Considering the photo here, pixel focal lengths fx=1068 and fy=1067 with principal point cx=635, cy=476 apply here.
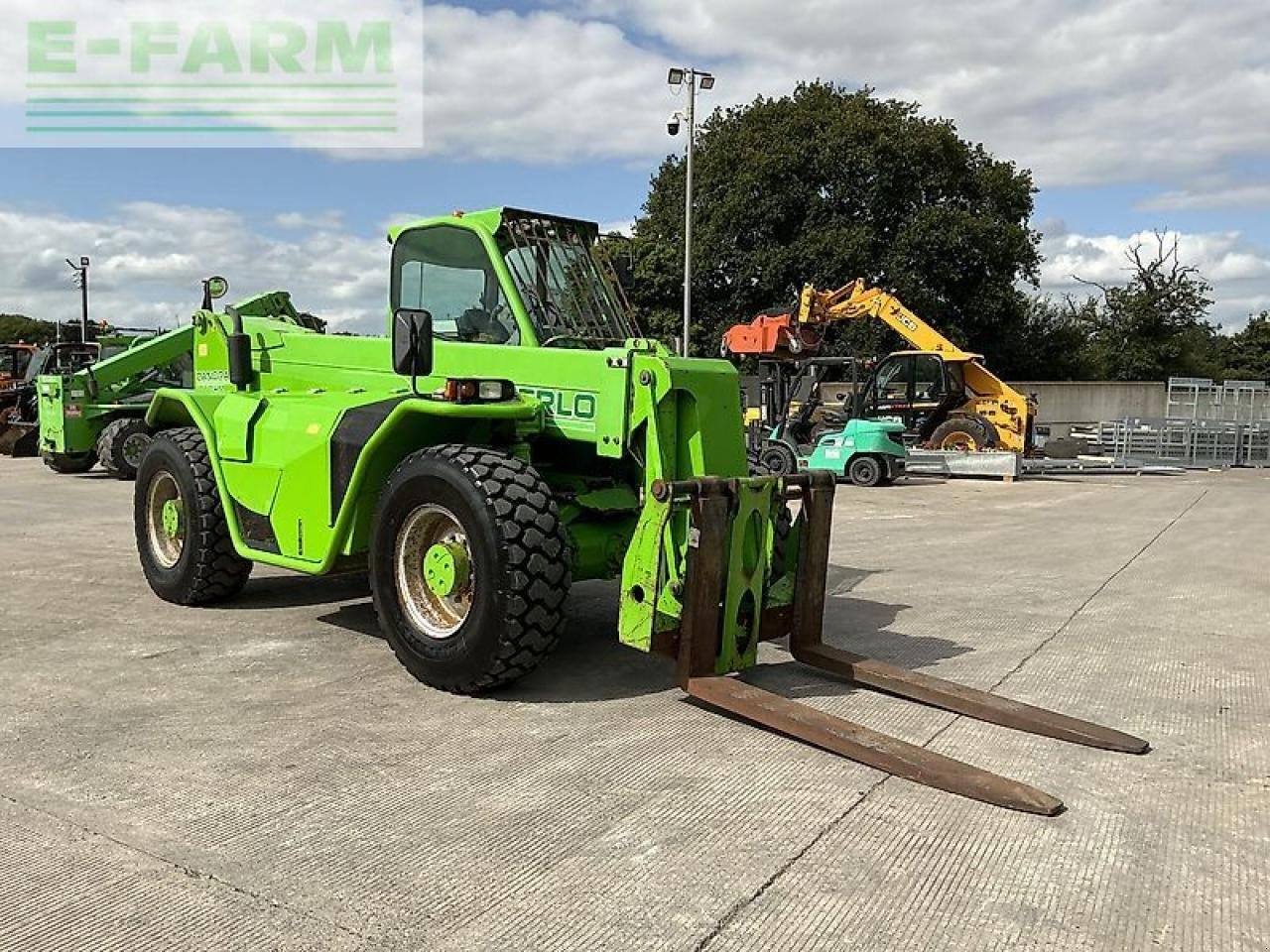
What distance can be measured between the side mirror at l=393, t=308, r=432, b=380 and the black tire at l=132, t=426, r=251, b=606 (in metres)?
2.19

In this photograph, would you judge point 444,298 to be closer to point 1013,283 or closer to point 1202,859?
point 1202,859

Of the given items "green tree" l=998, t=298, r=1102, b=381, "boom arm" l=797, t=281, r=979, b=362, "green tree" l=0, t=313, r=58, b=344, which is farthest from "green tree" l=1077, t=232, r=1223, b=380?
"green tree" l=0, t=313, r=58, b=344

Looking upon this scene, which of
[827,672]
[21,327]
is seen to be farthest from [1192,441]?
[21,327]

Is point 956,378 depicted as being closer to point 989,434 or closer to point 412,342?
point 989,434

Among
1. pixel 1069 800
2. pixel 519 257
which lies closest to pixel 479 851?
pixel 1069 800

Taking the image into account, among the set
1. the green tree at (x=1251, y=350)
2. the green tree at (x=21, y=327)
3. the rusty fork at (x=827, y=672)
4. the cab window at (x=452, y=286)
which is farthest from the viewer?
the green tree at (x=21, y=327)

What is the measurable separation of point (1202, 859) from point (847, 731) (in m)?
1.33

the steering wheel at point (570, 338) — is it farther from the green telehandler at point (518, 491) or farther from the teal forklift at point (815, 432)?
the teal forklift at point (815, 432)

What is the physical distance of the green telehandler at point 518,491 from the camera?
15.5ft

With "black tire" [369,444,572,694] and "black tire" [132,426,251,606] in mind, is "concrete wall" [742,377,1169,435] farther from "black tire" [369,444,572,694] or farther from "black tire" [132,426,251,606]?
"black tire" [369,444,572,694]

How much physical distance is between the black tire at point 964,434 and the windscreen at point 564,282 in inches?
570

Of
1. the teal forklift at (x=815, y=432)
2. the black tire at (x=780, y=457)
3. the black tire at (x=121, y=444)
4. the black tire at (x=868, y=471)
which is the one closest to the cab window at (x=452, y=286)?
the teal forklift at (x=815, y=432)

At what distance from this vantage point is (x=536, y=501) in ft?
15.9

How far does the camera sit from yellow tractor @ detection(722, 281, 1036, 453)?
19859mm
